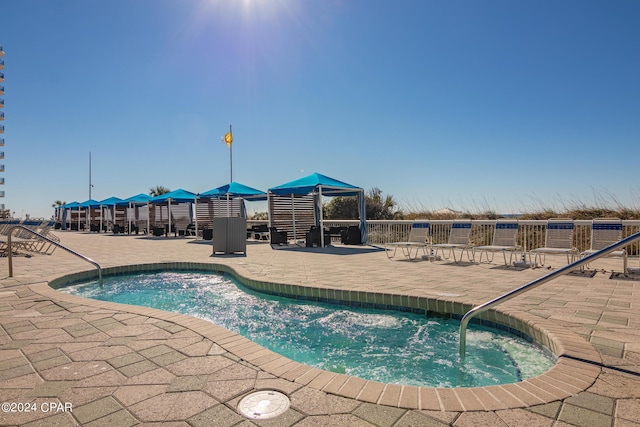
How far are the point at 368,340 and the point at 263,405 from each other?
6.38ft

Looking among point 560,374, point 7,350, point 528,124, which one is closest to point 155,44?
point 7,350

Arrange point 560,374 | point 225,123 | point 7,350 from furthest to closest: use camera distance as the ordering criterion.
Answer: point 225,123 → point 7,350 → point 560,374

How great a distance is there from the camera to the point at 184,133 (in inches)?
681

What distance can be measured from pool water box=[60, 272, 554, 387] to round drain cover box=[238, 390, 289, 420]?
112 centimetres

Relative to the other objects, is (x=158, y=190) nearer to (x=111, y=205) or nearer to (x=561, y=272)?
(x=111, y=205)

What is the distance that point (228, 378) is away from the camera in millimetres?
2105

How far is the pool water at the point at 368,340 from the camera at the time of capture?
9.16ft

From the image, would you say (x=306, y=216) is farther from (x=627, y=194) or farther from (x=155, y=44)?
(x=627, y=194)

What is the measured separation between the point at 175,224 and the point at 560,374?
66.9ft

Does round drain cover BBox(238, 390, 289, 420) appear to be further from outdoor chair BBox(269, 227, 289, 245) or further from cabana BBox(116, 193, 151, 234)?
cabana BBox(116, 193, 151, 234)

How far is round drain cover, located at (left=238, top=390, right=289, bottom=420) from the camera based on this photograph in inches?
66.4

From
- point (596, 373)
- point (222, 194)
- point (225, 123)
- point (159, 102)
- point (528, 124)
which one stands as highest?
point (225, 123)

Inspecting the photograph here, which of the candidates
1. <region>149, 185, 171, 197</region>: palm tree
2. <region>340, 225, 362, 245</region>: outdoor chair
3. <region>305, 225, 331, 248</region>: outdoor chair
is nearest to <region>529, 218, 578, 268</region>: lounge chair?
<region>340, 225, 362, 245</region>: outdoor chair

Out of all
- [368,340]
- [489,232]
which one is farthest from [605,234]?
[368,340]
